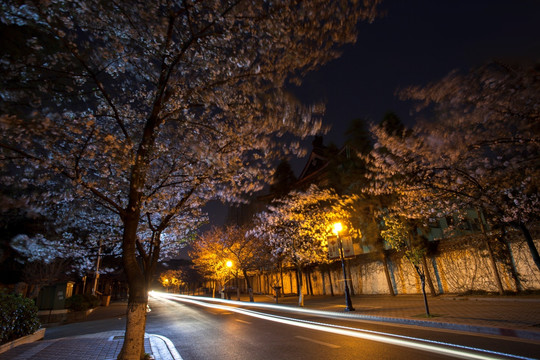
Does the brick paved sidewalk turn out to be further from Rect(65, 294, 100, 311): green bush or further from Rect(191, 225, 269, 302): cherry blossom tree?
Rect(191, 225, 269, 302): cherry blossom tree

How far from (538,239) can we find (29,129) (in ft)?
72.2

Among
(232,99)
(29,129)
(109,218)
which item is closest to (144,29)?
(232,99)

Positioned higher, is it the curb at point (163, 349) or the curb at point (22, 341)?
the curb at point (22, 341)

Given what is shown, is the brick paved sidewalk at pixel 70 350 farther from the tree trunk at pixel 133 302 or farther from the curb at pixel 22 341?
the tree trunk at pixel 133 302

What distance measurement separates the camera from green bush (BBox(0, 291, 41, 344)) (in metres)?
8.28

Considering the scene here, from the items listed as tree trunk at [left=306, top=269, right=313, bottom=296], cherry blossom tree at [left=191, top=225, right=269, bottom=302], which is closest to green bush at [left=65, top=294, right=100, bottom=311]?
cherry blossom tree at [left=191, top=225, right=269, bottom=302]

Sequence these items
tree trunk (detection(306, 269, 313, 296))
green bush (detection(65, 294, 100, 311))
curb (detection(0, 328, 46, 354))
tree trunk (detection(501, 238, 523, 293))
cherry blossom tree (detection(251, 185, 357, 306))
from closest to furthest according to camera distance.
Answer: curb (detection(0, 328, 46, 354)) < tree trunk (detection(501, 238, 523, 293)) < cherry blossom tree (detection(251, 185, 357, 306)) < green bush (detection(65, 294, 100, 311)) < tree trunk (detection(306, 269, 313, 296))

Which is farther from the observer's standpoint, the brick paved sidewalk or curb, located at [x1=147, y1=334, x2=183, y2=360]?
curb, located at [x1=147, y1=334, x2=183, y2=360]

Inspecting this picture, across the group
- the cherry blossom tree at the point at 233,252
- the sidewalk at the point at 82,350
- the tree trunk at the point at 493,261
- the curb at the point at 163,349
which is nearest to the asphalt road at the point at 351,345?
the curb at the point at 163,349

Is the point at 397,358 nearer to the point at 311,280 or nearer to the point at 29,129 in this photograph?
the point at 29,129

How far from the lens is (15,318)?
9.02 metres

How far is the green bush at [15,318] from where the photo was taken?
828 centimetres

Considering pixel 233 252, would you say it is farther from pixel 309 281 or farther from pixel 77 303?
pixel 77 303

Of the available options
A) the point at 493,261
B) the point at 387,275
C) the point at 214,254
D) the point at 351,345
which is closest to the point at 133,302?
the point at 351,345
